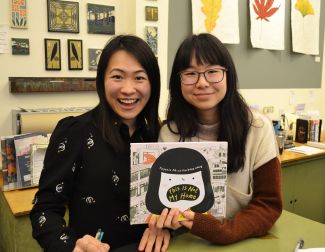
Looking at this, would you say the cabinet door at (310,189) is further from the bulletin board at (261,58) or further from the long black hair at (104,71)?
the long black hair at (104,71)

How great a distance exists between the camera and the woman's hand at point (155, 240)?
0.95m

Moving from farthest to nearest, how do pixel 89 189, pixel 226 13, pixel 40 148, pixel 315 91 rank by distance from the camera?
pixel 315 91 → pixel 226 13 → pixel 40 148 → pixel 89 189

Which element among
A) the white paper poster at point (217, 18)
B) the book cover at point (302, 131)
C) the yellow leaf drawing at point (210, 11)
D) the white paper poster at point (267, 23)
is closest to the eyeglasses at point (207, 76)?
the white paper poster at point (217, 18)

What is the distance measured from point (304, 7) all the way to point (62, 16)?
2.44 meters

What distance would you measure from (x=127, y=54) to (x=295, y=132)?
8.10ft

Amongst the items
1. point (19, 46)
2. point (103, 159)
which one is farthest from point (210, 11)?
point (103, 159)

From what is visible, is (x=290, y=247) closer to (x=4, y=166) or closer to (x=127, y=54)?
(x=127, y=54)

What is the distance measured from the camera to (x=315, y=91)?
12.2 feet

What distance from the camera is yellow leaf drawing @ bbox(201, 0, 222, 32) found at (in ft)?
8.60

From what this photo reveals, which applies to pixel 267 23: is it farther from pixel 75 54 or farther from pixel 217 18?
pixel 75 54

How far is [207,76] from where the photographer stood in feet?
Result: 3.62

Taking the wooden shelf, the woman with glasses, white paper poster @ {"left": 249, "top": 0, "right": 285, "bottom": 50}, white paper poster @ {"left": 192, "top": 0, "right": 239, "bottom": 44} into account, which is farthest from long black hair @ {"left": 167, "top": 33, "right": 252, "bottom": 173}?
white paper poster @ {"left": 249, "top": 0, "right": 285, "bottom": 50}

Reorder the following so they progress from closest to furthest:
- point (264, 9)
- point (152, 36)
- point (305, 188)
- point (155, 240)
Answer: point (155, 240) → point (152, 36) → point (305, 188) → point (264, 9)

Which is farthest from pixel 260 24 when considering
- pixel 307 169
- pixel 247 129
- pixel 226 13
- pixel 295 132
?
pixel 247 129
